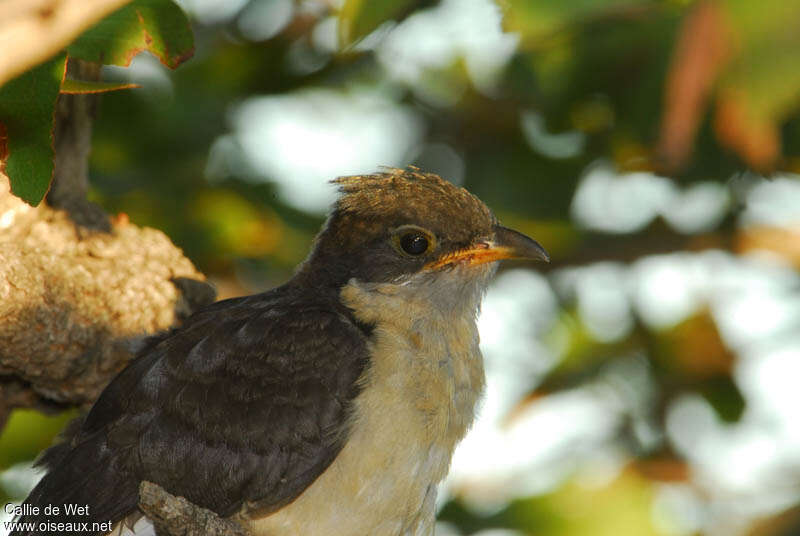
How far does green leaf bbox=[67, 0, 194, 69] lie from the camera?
3.31 meters

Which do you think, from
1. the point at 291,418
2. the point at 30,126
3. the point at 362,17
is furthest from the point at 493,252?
the point at 362,17

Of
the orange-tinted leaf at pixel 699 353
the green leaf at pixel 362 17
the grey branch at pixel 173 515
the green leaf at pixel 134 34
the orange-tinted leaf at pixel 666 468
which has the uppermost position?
the orange-tinted leaf at pixel 699 353

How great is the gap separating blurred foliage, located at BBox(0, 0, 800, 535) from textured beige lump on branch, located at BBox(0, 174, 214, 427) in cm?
93

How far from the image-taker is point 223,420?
13.1 feet

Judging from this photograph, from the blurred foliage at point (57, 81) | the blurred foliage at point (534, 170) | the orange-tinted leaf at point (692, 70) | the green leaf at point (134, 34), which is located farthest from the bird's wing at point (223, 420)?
the orange-tinted leaf at point (692, 70)

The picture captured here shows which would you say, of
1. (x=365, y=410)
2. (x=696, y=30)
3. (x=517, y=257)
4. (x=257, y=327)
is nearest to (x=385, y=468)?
(x=365, y=410)

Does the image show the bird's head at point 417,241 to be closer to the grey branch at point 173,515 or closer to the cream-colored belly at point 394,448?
Result: the cream-colored belly at point 394,448

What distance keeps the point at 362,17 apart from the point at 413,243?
2.37m

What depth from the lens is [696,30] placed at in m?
2.28

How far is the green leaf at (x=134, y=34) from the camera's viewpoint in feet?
10.9

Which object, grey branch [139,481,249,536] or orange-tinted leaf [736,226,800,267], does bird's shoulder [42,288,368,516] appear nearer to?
grey branch [139,481,249,536]

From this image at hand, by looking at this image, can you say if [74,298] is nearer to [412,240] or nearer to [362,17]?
[412,240]

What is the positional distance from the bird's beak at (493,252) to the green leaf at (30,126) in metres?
2.07

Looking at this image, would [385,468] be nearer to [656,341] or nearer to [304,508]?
[304,508]
